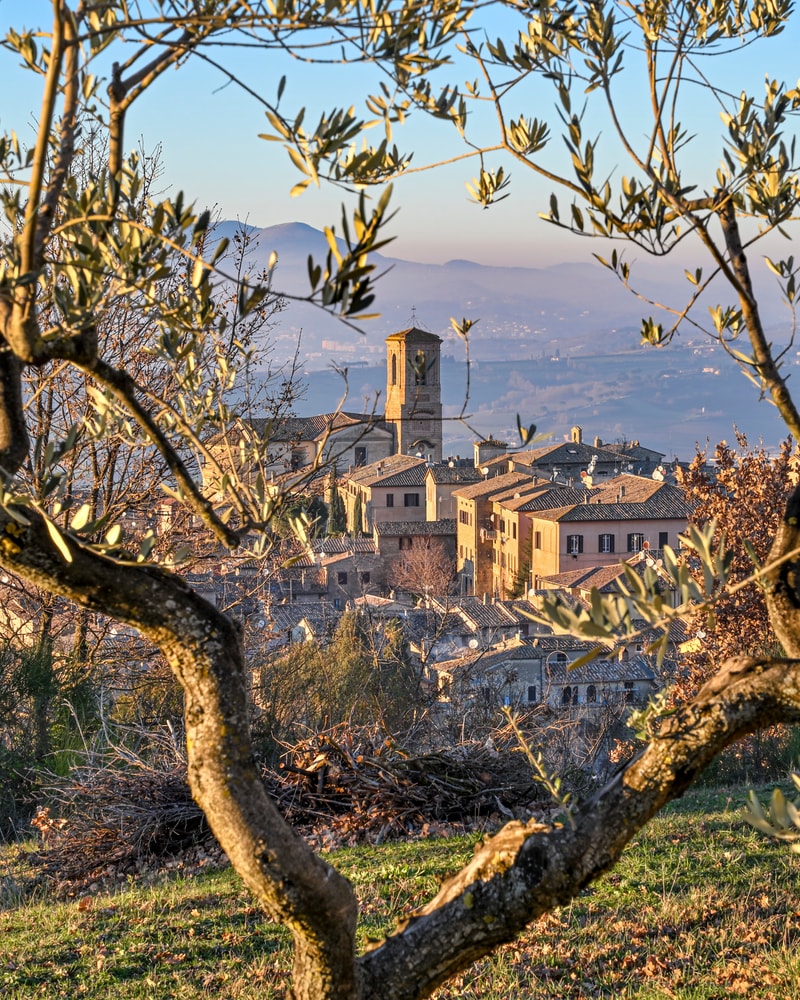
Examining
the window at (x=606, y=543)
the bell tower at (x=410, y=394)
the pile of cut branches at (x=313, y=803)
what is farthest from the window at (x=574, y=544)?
the pile of cut branches at (x=313, y=803)

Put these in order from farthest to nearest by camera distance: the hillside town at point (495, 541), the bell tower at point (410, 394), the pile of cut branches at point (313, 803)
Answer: the bell tower at point (410, 394) < the hillside town at point (495, 541) < the pile of cut branches at point (313, 803)

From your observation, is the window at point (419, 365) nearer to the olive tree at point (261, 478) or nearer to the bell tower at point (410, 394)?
the olive tree at point (261, 478)

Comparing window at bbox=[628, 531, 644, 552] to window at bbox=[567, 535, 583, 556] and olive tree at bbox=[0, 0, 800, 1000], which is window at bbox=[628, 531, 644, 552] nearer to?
window at bbox=[567, 535, 583, 556]

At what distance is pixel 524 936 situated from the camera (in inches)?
195

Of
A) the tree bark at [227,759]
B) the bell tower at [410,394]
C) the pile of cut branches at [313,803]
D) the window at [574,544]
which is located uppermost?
the bell tower at [410,394]

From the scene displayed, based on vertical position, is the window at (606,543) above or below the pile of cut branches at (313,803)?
above

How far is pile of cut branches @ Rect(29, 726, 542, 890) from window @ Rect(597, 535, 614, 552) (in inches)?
1715

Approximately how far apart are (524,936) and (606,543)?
47.3 meters

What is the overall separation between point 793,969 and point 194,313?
3.64m

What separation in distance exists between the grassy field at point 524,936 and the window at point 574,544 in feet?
145

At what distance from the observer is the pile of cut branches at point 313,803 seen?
24.7ft

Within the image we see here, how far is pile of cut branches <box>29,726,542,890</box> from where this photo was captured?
7543mm

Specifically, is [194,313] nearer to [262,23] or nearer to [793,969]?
[262,23]

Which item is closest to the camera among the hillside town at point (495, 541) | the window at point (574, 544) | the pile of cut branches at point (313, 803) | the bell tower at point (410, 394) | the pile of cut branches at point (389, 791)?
the pile of cut branches at point (313, 803)
